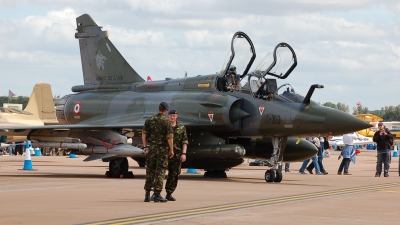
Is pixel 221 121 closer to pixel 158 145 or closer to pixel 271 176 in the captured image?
pixel 271 176

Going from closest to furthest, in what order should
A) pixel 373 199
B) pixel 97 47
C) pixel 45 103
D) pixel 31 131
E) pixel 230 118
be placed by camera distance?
pixel 373 199 < pixel 230 118 < pixel 31 131 < pixel 97 47 < pixel 45 103

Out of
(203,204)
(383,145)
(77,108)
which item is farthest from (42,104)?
(203,204)

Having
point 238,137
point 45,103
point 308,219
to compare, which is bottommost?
point 308,219

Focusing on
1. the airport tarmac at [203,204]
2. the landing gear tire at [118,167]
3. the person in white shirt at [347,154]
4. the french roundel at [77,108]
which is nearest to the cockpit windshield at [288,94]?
the airport tarmac at [203,204]

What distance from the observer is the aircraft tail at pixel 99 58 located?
949 inches

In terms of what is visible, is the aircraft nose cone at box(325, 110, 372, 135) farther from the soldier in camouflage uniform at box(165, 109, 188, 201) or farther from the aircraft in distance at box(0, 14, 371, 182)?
the soldier in camouflage uniform at box(165, 109, 188, 201)

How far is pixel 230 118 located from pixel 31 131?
5.87 meters

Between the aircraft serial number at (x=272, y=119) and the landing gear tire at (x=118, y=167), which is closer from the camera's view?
the aircraft serial number at (x=272, y=119)

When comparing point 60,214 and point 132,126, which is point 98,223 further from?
point 132,126

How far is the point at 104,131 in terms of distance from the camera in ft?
67.8

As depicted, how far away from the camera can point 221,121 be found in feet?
63.4

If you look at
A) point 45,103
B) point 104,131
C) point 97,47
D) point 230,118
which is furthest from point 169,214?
point 45,103

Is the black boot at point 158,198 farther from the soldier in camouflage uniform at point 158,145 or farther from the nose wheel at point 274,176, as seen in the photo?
the nose wheel at point 274,176

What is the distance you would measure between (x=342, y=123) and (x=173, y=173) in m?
6.44
